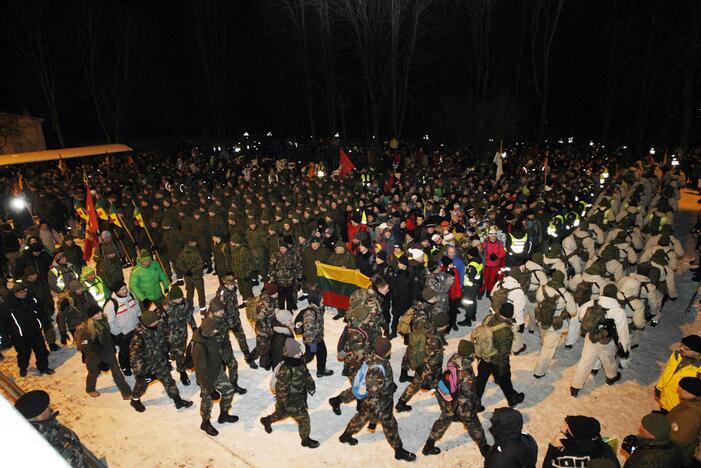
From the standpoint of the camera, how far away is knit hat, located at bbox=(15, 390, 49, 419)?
4.16 metres

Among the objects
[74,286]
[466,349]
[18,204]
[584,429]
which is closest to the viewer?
[584,429]

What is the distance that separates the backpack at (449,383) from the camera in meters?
5.57

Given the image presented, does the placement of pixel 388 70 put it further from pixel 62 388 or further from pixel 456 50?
pixel 62 388

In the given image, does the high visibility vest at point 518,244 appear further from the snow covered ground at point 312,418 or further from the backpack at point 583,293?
the backpack at point 583,293

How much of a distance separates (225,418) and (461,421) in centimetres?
375

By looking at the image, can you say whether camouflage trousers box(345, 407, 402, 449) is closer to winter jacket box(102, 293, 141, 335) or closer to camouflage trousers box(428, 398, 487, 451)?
camouflage trousers box(428, 398, 487, 451)

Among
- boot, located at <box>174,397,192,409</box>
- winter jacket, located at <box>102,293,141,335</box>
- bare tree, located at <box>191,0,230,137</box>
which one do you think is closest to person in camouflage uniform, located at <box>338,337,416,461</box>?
boot, located at <box>174,397,192,409</box>

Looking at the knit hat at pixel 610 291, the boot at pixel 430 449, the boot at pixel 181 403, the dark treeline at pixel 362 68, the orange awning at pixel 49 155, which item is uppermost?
the dark treeline at pixel 362 68

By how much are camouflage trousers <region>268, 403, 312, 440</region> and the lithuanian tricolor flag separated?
3836 mm

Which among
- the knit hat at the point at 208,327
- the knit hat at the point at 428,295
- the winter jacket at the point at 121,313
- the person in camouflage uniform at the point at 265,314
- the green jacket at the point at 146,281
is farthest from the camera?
the green jacket at the point at 146,281

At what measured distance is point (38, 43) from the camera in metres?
34.8

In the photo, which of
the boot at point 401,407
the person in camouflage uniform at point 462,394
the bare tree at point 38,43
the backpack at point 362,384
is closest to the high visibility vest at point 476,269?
the boot at point 401,407

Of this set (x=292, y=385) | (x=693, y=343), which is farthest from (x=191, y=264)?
(x=693, y=343)

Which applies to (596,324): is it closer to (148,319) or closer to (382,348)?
(382,348)
